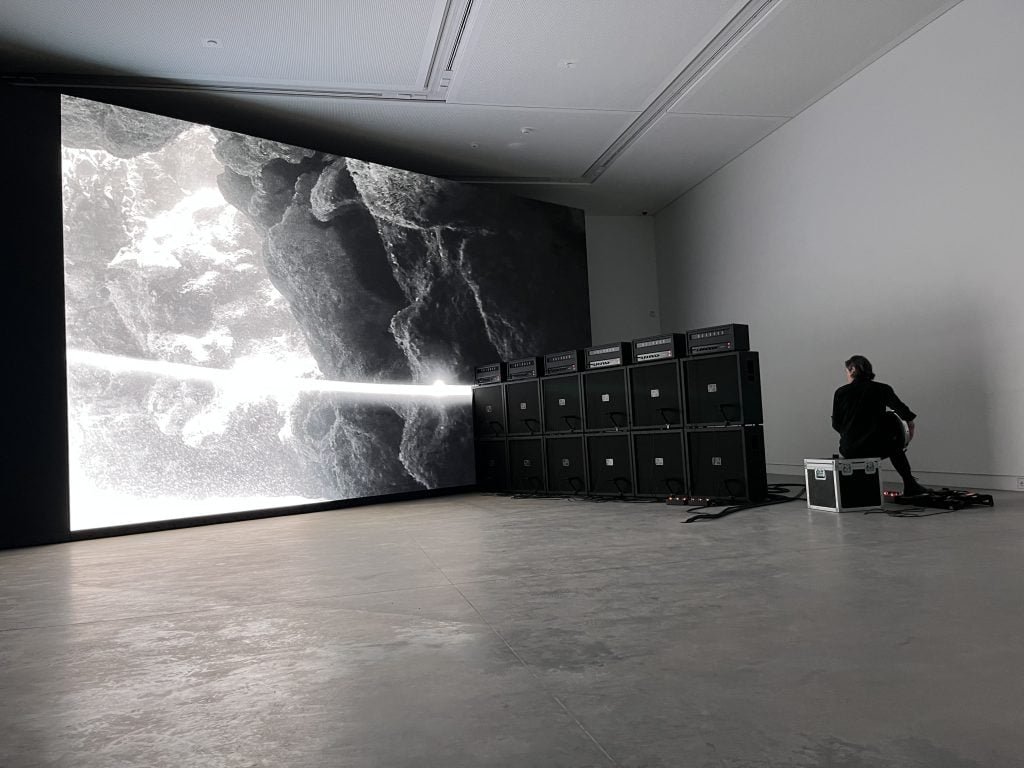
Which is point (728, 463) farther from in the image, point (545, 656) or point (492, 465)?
point (545, 656)

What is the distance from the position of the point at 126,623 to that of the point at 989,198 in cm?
582

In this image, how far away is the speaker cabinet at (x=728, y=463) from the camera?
5.30m

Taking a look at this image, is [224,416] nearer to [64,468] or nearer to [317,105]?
[64,468]

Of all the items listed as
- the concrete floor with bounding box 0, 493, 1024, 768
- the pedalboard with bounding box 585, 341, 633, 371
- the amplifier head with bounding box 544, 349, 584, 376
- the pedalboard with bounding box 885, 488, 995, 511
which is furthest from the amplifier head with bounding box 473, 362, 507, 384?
the pedalboard with bounding box 885, 488, 995, 511

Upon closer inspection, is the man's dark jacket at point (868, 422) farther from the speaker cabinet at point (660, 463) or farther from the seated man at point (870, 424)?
the speaker cabinet at point (660, 463)

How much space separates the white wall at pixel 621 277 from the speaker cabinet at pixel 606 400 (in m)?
3.96

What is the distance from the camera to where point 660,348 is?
231 inches

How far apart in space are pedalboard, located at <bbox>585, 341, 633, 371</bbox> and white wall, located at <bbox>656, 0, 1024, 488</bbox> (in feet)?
7.35

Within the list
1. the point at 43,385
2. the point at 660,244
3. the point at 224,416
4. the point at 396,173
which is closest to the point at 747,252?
the point at 660,244

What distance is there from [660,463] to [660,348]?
88cm

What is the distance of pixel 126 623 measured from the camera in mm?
2764

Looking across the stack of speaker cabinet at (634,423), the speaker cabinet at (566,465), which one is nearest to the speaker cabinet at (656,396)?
the stack of speaker cabinet at (634,423)

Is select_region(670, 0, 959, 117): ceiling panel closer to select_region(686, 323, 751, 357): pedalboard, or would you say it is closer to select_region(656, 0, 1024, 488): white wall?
select_region(656, 0, 1024, 488): white wall

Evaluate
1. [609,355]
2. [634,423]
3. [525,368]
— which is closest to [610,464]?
[634,423]
